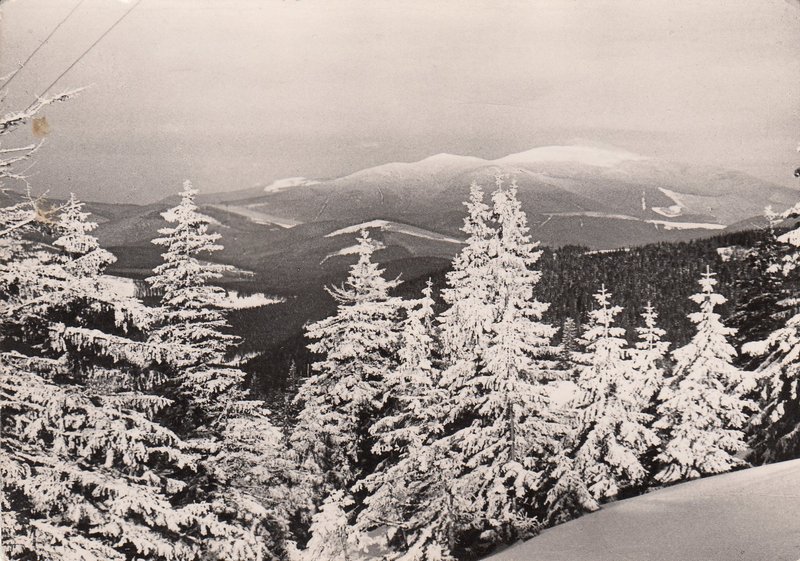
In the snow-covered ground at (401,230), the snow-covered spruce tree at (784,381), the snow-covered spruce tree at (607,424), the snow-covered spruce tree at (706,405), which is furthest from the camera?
the snow-covered ground at (401,230)

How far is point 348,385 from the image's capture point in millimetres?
17312

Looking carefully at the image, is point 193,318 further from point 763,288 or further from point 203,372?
point 763,288

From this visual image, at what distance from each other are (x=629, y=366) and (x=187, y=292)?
12.2m

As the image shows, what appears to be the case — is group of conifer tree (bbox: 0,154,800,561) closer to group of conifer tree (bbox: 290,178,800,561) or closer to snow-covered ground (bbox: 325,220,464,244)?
group of conifer tree (bbox: 290,178,800,561)

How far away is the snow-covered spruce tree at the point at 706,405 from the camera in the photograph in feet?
58.1

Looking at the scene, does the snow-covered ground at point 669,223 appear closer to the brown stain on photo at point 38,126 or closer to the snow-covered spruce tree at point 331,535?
the snow-covered spruce tree at point 331,535

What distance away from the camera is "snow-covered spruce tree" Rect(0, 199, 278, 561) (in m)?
8.38

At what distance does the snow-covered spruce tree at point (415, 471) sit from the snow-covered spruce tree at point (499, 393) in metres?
0.44

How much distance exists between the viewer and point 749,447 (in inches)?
729

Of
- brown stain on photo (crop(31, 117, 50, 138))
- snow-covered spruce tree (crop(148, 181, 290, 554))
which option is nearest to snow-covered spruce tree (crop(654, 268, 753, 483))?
snow-covered spruce tree (crop(148, 181, 290, 554))

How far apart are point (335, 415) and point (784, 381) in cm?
1165

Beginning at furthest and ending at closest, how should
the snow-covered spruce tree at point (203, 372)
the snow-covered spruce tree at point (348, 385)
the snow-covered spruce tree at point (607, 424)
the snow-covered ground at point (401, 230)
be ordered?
the snow-covered ground at point (401, 230) < the snow-covered spruce tree at point (348, 385) < the snow-covered spruce tree at point (607, 424) < the snow-covered spruce tree at point (203, 372)

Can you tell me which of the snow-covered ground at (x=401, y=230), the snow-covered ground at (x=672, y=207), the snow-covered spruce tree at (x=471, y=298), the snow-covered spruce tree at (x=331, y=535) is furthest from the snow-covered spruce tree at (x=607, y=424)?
the snow-covered ground at (x=401, y=230)

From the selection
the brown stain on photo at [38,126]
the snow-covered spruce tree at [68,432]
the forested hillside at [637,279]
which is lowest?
the forested hillside at [637,279]
